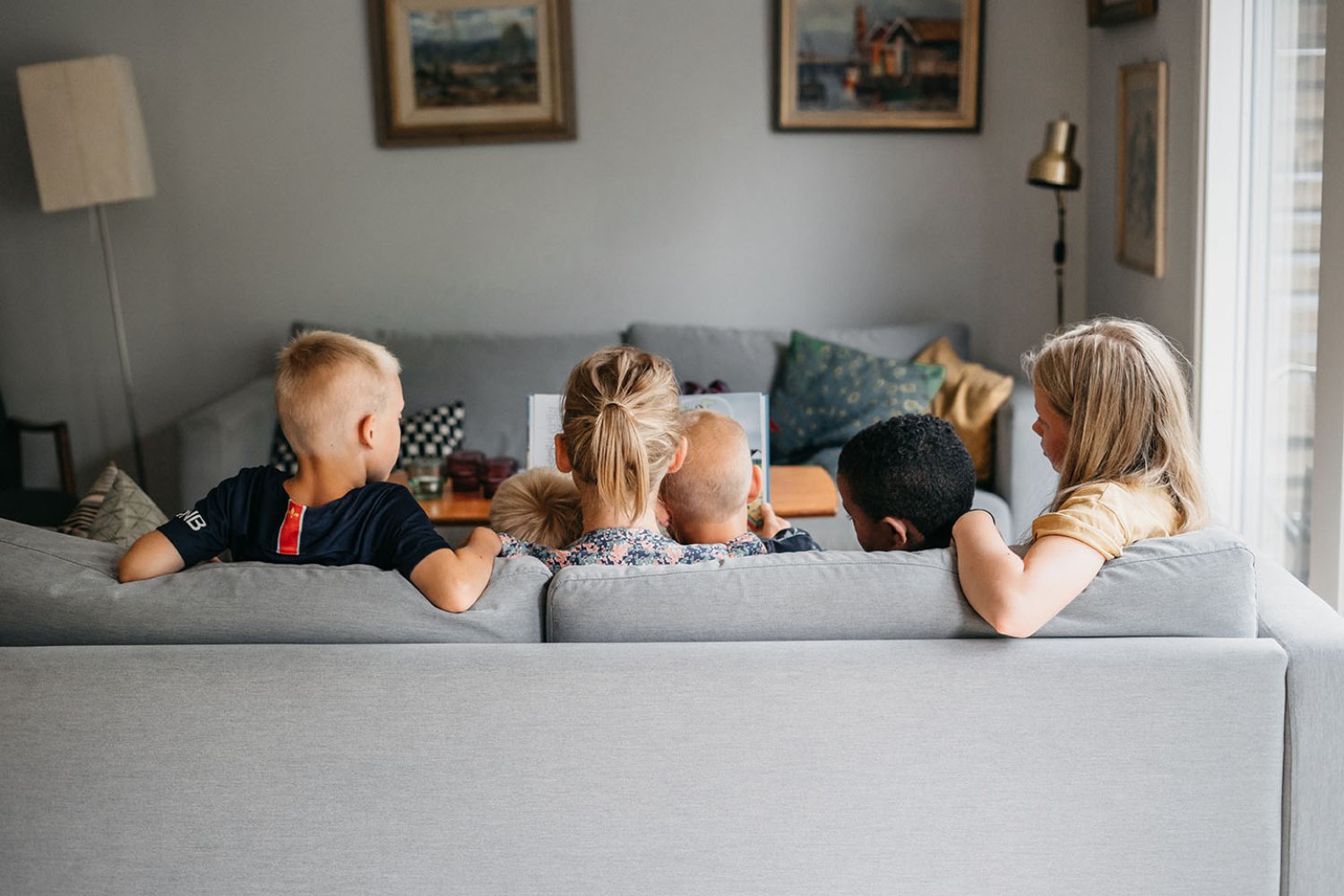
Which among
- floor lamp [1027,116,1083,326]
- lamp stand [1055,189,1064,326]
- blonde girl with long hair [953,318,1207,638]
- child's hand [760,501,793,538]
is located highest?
floor lamp [1027,116,1083,326]

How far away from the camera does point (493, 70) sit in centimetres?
450

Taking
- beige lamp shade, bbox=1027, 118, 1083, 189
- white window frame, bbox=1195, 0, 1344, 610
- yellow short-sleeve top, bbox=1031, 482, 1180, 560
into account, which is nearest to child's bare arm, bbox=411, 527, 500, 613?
yellow short-sleeve top, bbox=1031, 482, 1180, 560

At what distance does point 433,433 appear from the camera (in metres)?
4.14

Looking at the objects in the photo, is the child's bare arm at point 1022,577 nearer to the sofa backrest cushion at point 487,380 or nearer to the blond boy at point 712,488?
the blond boy at point 712,488

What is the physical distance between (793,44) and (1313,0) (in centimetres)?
191

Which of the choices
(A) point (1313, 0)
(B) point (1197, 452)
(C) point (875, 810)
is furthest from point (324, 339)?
(A) point (1313, 0)

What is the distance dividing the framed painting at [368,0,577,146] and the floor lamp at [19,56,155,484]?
0.83 metres

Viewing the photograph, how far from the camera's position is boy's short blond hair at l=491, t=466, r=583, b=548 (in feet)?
6.95

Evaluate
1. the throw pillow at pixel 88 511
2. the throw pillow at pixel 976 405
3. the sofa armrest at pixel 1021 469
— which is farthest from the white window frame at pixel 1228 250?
the throw pillow at pixel 88 511

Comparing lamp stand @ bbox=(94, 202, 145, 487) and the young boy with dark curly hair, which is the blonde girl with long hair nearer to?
the young boy with dark curly hair

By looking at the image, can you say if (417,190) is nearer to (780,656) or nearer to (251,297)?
(251,297)

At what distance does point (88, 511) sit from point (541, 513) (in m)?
0.99

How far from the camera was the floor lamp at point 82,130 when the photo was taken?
13.6ft

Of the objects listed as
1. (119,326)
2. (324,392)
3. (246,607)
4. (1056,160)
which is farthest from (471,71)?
(246,607)
